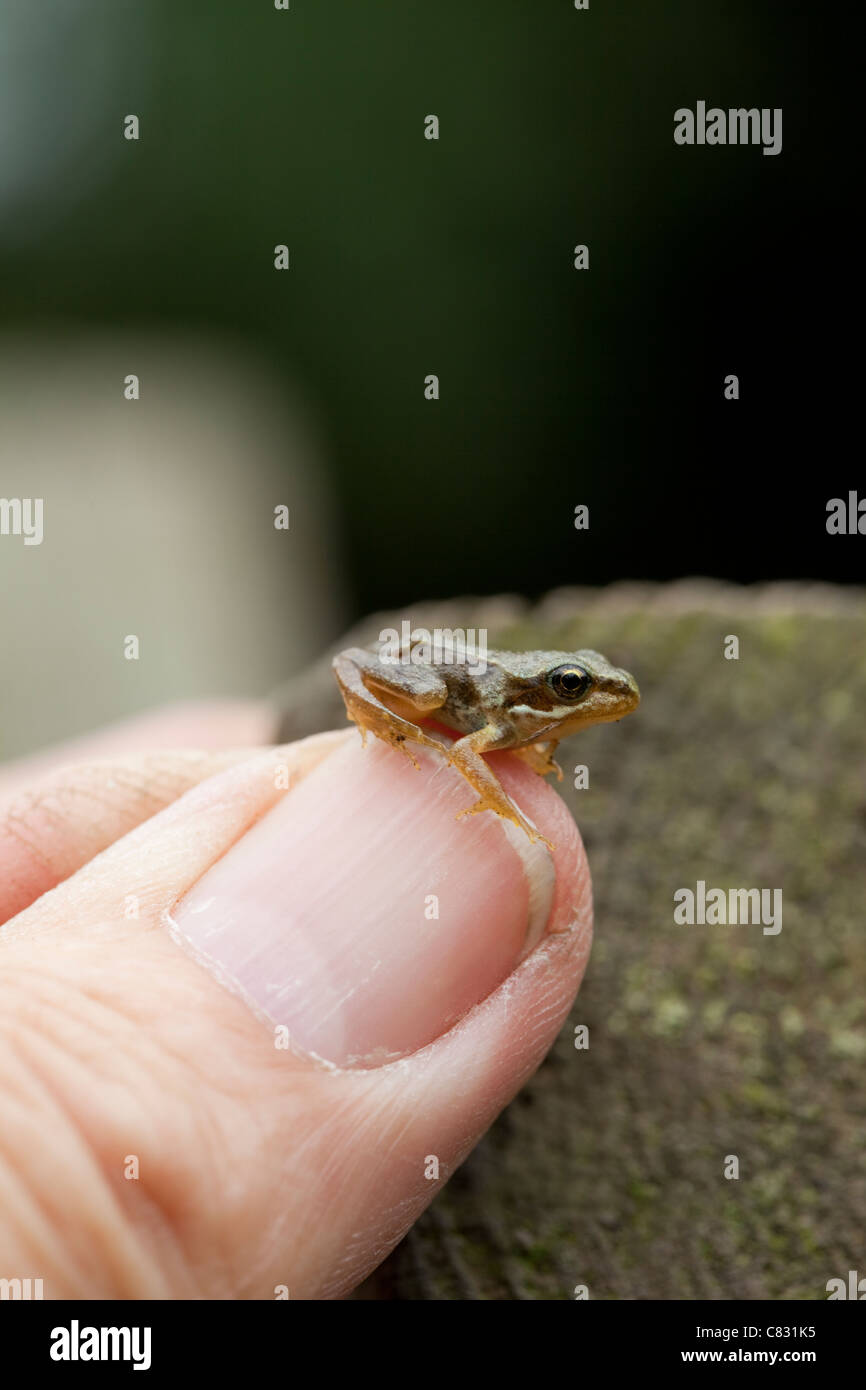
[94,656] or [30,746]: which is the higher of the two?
[94,656]

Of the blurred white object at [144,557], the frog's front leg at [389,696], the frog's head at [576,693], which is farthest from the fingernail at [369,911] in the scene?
the blurred white object at [144,557]

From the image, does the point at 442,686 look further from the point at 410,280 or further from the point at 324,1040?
the point at 410,280

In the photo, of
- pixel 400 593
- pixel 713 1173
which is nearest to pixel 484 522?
pixel 400 593

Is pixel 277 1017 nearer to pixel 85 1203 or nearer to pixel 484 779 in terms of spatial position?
pixel 85 1203

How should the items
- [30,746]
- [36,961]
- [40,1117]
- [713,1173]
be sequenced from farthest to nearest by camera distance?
[30,746], [713,1173], [36,961], [40,1117]

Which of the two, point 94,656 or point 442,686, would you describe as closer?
point 442,686

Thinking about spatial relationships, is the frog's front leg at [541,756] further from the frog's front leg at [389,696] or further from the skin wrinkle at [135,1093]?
the skin wrinkle at [135,1093]

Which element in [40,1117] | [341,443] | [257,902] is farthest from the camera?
[341,443]
